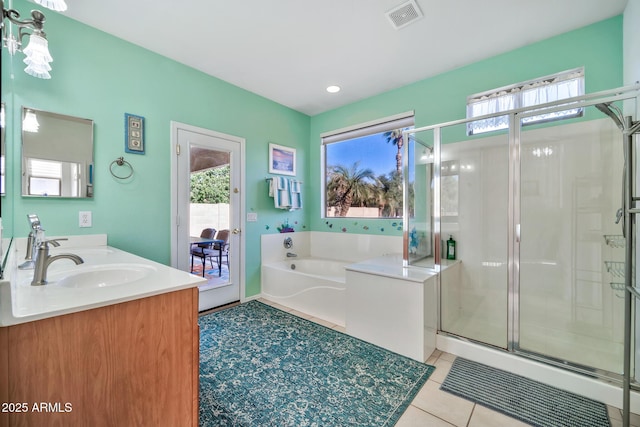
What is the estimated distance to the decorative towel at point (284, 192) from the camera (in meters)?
3.36

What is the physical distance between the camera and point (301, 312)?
2.87 meters

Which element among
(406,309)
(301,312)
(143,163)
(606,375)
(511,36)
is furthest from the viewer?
(301,312)

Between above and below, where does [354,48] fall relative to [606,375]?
above

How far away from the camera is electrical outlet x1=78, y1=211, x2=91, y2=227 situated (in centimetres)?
200

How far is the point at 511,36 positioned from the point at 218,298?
373 cm

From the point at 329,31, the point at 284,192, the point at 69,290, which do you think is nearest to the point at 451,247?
the point at 284,192

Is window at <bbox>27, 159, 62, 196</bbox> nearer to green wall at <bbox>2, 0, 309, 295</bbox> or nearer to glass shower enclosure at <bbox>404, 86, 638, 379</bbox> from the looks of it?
green wall at <bbox>2, 0, 309, 295</bbox>

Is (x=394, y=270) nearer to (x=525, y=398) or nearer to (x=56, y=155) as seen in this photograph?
(x=525, y=398)

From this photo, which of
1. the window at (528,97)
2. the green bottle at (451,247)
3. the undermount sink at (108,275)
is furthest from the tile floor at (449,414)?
the window at (528,97)

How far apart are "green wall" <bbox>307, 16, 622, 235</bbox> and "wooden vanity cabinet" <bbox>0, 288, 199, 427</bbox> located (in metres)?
2.60

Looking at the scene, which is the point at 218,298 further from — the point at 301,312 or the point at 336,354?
the point at 336,354

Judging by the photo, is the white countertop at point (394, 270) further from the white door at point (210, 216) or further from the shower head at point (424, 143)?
the white door at point (210, 216)

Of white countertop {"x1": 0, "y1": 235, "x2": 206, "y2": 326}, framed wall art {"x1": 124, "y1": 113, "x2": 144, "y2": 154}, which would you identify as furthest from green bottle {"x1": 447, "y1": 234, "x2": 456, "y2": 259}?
framed wall art {"x1": 124, "y1": 113, "x2": 144, "y2": 154}

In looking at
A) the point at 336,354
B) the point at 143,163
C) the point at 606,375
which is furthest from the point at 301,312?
the point at 606,375
